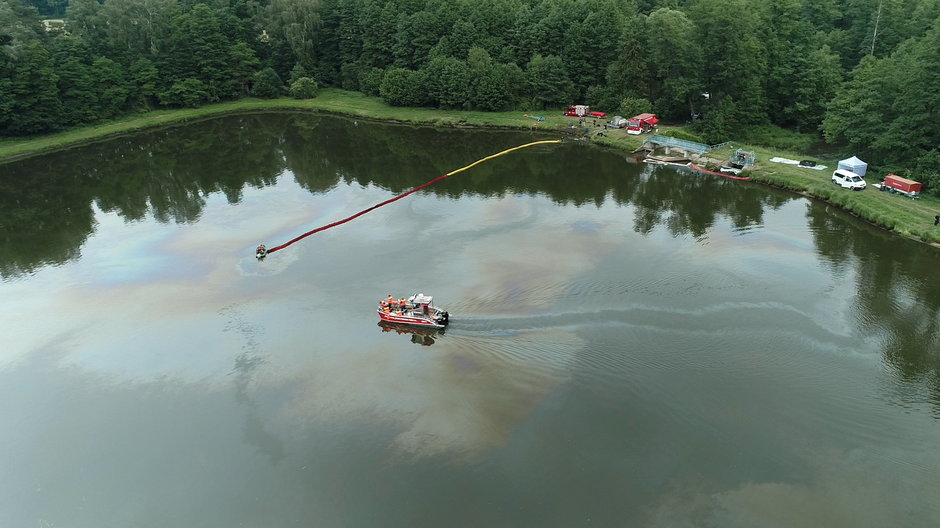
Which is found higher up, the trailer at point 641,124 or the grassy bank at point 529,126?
the trailer at point 641,124

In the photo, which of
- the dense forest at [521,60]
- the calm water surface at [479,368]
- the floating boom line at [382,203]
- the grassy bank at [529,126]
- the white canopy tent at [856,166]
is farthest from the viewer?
the dense forest at [521,60]

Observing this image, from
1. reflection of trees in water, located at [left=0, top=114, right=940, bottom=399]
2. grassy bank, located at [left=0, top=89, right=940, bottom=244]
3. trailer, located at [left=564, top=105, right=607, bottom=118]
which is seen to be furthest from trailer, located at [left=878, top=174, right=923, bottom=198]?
trailer, located at [left=564, top=105, right=607, bottom=118]

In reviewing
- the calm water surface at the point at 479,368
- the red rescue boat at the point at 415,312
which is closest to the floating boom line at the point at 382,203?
the calm water surface at the point at 479,368

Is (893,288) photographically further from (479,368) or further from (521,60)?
(521,60)

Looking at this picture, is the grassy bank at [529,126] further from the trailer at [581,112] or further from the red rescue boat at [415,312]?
the red rescue boat at [415,312]

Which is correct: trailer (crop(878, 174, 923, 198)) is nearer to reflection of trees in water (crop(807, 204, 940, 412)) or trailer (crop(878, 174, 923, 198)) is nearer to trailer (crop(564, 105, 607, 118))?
reflection of trees in water (crop(807, 204, 940, 412))

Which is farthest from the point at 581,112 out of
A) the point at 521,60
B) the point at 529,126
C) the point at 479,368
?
the point at 479,368
